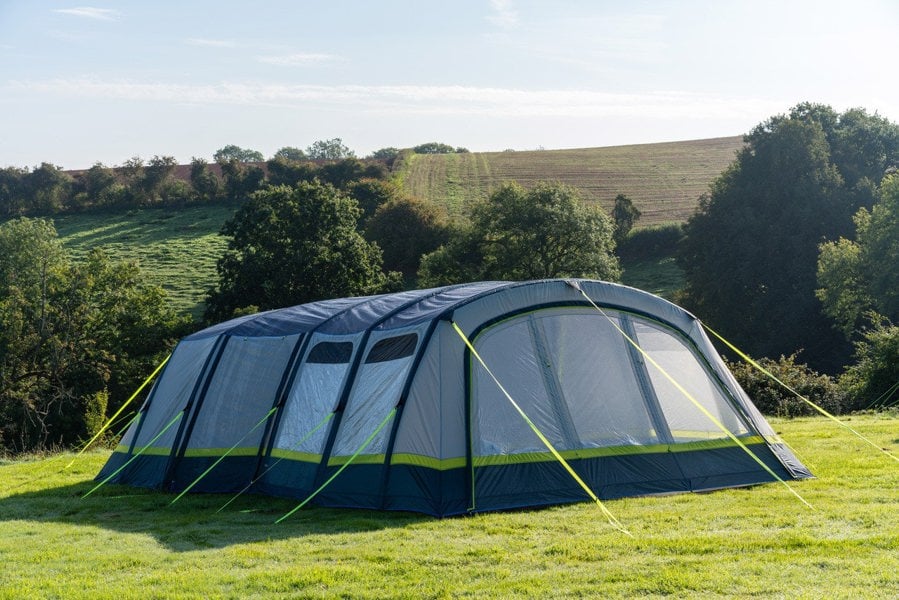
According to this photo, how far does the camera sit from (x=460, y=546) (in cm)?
779

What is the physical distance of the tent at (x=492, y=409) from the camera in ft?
31.7

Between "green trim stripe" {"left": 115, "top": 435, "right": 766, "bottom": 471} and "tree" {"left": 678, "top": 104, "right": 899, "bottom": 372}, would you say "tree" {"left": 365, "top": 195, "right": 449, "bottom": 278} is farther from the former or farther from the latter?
"green trim stripe" {"left": 115, "top": 435, "right": 766, "bottom": 471}

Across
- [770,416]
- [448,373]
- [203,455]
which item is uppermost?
[448,373]

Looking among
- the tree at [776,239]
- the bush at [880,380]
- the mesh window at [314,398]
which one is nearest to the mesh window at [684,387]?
the mesh window at [314,398]

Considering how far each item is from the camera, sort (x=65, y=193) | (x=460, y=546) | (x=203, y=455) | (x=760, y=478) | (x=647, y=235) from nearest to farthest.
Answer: (x=460, y=546), (x=760, y=478), (x=203, y=455), (x=647, y=235), (x=65, y=193)

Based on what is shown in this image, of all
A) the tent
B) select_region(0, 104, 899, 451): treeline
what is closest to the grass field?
select_region(0, 104, 899, 451): treeline

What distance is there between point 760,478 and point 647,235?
1743 inches

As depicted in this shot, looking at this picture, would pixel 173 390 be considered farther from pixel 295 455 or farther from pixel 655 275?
pixel 655 275

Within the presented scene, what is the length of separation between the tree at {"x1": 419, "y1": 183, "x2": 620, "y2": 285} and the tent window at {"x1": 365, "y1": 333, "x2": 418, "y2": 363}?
28955 millimetres

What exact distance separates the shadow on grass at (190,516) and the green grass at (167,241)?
34639mm

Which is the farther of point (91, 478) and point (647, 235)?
point (647, 235)

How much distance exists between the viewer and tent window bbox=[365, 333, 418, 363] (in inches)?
401

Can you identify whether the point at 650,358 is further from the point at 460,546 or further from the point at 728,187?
the point at 728,187

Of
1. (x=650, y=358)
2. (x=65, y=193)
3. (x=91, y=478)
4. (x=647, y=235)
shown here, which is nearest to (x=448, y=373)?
(x=650, y=358)
